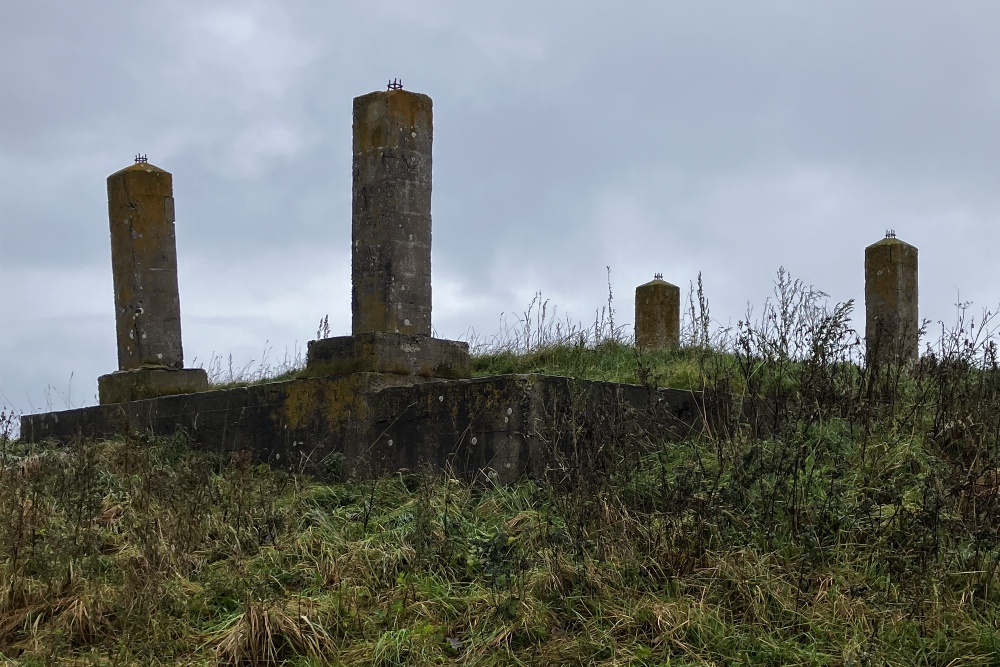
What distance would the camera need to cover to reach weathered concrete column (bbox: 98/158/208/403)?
12828mm

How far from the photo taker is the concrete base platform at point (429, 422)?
7859 mm

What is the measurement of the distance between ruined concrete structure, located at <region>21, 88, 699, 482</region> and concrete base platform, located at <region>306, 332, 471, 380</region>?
0.04 feet

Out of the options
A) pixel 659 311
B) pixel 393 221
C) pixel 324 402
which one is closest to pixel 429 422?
pixel 324 402

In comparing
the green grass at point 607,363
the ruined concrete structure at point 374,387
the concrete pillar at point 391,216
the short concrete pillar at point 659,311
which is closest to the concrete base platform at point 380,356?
the ruined concrete structure at point 374,387

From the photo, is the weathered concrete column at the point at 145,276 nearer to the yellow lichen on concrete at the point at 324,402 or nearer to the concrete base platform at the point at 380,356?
the yellow lichen on concrete at the point at 324,402

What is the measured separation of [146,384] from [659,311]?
7173mm

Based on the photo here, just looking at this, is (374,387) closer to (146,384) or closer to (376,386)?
(376,386)

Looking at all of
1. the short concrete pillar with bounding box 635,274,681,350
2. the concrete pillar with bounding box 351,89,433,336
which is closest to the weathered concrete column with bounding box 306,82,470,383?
the concrete pillar with bounding box 351,89,433,336

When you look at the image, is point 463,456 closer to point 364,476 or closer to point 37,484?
point 364,476

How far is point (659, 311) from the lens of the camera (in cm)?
1655

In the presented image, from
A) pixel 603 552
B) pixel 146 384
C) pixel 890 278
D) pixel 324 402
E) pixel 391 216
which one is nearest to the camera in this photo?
pixel 603 552

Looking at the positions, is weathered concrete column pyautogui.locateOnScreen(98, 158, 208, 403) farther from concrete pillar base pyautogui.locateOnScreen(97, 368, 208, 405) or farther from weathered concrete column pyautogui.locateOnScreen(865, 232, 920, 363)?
weathered concrete column pyautogui.locateOnScreen(865, 232, 920, 363)

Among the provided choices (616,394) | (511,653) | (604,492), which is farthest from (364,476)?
(511,653)

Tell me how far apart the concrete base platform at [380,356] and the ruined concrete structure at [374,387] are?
0.01 m
